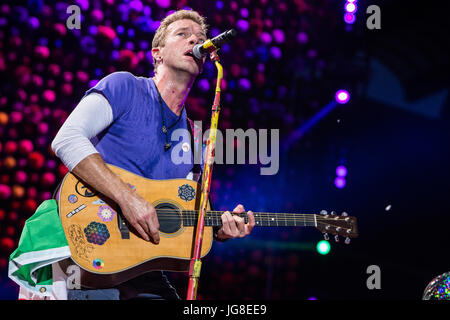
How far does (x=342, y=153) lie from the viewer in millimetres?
4301

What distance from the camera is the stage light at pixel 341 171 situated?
168 inches

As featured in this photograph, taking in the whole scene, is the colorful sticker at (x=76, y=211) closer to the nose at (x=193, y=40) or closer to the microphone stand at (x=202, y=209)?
the microphone stand at (x=202, y=209)

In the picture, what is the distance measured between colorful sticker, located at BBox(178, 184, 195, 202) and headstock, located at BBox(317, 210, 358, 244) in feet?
2.98

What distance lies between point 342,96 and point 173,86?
8.32 feet

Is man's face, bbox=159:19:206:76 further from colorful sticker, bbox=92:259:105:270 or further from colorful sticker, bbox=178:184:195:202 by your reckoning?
colorful sticker, bbox=92:259:105:270

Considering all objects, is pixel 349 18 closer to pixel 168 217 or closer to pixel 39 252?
pixel 168 217

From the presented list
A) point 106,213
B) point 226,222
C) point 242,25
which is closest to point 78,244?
point 106,213

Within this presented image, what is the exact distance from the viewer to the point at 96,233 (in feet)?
6.13

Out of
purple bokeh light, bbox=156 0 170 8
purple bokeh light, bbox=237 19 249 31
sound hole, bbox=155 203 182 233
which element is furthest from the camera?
purple bokeh light, bbox=237 19 249 31

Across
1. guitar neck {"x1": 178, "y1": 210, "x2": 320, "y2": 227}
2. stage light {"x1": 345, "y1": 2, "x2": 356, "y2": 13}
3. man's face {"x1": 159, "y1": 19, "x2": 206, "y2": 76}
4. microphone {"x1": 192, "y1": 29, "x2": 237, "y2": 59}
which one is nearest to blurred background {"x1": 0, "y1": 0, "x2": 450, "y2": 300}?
stage light {"x1": 345, "y1": 2, "x2": 356, "y2": 13}

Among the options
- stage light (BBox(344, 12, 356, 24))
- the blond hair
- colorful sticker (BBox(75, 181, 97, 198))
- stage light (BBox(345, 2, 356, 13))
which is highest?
stage light (BBox(345, 2, 356, 13))

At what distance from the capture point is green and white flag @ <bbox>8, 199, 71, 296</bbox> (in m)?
1.71

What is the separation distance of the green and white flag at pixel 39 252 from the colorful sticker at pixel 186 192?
2.16 ft

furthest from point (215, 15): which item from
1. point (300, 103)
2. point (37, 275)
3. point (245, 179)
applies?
point (37, 275)
